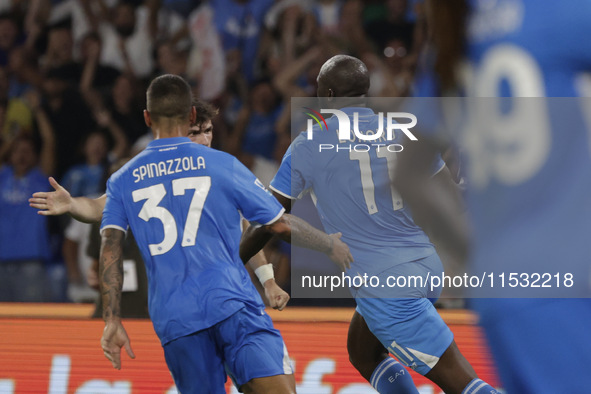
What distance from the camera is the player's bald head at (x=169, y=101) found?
3748mm

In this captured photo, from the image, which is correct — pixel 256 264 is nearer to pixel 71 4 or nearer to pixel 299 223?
pixel 299 223

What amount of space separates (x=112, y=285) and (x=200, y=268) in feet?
1.65

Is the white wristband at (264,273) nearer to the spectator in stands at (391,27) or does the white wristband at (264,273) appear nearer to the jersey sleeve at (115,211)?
the jersey sleeve at (115,211)

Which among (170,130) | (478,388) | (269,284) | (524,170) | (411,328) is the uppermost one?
(524,170)

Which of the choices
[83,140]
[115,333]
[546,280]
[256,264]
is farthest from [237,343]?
[83,140]

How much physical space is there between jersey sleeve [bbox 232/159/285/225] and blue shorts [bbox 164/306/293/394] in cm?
42

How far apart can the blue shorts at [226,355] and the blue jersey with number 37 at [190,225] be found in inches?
2.1

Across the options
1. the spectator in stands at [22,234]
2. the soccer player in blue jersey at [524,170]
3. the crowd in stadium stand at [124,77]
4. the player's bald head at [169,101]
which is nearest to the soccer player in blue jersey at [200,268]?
the player's bald head at [169,101]

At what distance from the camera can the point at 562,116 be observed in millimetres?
1178

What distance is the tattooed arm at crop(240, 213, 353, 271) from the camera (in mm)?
3721

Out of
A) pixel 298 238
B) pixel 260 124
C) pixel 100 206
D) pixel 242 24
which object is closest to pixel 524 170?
pixel 298 238

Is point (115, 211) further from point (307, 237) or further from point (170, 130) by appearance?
point (307, 237)

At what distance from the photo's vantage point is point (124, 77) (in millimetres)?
7859

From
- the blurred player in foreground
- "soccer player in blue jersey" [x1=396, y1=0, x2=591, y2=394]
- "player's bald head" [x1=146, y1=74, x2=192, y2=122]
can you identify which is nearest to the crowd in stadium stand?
the blurred player in foreground
